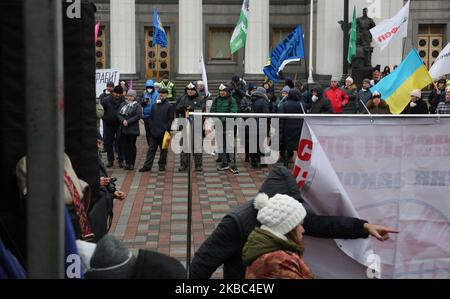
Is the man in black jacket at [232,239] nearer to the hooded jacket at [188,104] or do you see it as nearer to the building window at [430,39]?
the hooded jacket at [188,104]

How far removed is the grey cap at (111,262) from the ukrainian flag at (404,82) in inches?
308

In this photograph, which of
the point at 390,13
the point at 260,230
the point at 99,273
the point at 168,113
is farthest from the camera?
the point at 390,13

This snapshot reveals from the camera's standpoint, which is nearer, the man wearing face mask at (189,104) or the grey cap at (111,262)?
the grey cap at (111,262)

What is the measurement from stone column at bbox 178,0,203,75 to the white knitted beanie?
3185 centimetres

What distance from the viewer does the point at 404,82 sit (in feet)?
34.8

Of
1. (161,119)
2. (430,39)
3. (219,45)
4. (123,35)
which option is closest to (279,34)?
(219,45)

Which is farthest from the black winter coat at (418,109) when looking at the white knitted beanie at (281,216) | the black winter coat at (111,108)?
the white knitted beanie at (281,216)

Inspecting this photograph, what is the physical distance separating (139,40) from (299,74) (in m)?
8.65

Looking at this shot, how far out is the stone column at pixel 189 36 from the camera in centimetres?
3519

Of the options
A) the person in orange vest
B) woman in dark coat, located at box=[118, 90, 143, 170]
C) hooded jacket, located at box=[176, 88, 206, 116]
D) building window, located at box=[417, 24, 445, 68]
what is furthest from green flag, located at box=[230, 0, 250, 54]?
building window, located at box=[417, 24, 445, 68]

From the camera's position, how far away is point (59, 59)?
6.55ft

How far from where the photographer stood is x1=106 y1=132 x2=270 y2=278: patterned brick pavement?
898 cm
